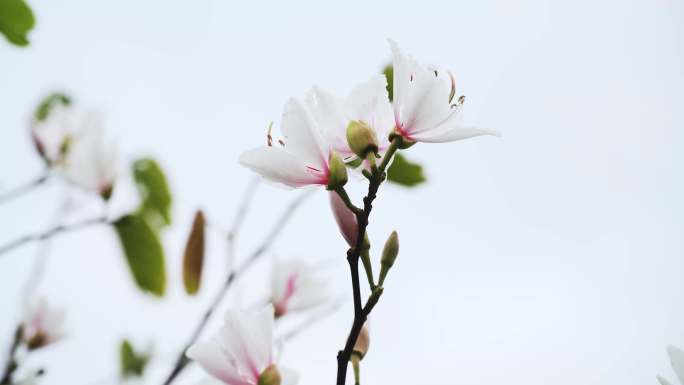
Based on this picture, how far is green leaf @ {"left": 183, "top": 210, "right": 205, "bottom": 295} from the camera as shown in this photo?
1.06m

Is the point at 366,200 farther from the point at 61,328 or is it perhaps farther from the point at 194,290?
the point at 61,328

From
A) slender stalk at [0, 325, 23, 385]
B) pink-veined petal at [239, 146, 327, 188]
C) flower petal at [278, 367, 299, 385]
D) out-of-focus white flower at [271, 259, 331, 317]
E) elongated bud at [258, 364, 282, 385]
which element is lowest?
slender stalk at [0, 325, 23, 385]

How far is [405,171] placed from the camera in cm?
108

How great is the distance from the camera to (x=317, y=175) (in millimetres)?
627

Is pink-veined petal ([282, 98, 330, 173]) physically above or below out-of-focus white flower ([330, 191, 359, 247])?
above

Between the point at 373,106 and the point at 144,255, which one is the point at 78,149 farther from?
the point at 373,106

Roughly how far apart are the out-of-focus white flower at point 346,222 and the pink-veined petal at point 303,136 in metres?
0.05

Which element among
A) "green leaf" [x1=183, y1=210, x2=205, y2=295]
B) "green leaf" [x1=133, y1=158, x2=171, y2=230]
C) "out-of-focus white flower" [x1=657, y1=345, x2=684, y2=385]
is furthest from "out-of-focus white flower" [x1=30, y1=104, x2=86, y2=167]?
"out-of-focus white flower" [x1=657, y1=345, x2=684, y2=385]

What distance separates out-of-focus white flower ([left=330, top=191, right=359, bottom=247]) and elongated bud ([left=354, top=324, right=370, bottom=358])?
0.33 feet

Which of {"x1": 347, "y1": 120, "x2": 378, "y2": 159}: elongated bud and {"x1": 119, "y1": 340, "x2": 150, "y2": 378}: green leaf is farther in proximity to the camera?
{"x1": 119, "y1": 340, "x2": 150, "y2": 378}: green leaf

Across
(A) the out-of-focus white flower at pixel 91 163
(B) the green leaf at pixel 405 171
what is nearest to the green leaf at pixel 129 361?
(A) the out-of-focus white flower at pixel 91 163

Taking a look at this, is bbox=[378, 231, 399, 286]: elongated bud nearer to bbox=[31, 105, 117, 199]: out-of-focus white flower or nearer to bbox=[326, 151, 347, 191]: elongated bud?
bbox=[326, 151, 347, 191]: elongated bud

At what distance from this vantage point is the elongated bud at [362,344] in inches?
23.8

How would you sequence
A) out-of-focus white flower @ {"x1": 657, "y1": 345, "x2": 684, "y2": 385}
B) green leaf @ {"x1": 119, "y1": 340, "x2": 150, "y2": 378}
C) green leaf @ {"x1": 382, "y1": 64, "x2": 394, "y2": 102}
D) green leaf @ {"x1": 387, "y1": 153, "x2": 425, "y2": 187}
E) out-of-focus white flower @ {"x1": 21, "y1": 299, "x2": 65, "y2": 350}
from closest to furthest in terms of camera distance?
out-of-focus white flower @ {"x1": 657, "y1": 345, "x2": 684, "y2": 385} < green leaf @ {"x1": 382, "y1": 64, "x2": 394, "y2": 102} < green leaf @ {"x1": 387, "y1": 153, "x2": 425, "y2": 187} < out-of-focus white flower @ {"x1": 21, "y1": 299, "x2": 65, "y2": 350} < green leaf @ {"x1": 119, "y1": 340, "x2": 150, "y2": 378}
